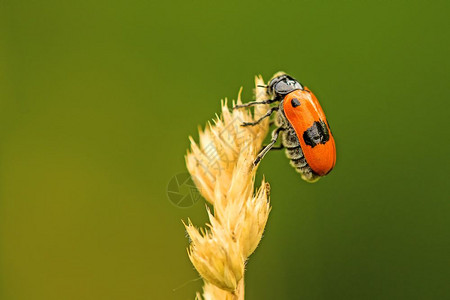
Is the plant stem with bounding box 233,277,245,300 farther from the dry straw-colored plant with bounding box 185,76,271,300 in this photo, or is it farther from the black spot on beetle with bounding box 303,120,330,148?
the black spot on beetle with bounding box 303,120,330,148

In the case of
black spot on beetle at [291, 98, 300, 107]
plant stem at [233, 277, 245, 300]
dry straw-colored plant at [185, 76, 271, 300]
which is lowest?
plant stem at [233, 277, 245, 300]

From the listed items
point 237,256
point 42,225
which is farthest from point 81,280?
point 237,256

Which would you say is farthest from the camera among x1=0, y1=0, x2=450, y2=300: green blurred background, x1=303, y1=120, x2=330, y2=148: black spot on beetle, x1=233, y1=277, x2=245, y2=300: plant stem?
x1=0, y1=0, x2=450, y2=300: green blurred background

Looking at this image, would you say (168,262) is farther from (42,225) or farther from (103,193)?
(42,225)

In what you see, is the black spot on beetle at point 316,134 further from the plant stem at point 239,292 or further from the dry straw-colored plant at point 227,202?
the plant stem at point 239,292

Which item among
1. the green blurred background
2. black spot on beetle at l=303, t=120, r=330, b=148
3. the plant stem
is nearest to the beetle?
black spot on beetle at l=303, t=120, r=330, b=148
